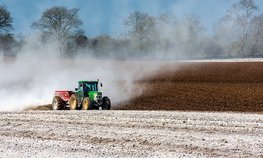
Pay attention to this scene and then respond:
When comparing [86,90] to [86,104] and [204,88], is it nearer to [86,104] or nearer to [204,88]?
[86,104]

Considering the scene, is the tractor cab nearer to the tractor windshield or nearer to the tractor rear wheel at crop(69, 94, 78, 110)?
the tractor windshield

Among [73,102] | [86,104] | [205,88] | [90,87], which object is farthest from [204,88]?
[86,104]

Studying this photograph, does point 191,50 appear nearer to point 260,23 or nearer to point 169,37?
point 169,37

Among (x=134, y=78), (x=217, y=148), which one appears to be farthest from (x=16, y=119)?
(x=134, y=78)

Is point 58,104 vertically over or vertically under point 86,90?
under

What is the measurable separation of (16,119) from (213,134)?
33.0ft

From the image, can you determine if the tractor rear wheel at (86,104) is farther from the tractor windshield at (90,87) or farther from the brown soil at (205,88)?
the brown soil at (205,88)

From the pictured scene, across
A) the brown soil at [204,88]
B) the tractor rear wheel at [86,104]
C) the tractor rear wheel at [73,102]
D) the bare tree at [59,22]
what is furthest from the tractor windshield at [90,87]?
the bare tree at [59,22]

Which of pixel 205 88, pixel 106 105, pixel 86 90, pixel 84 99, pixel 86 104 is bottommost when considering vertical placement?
pixel 106 105

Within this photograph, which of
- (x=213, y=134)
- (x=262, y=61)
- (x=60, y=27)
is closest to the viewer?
(x=213, y=134)

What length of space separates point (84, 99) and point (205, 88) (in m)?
13.6

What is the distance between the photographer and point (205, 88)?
136 feet

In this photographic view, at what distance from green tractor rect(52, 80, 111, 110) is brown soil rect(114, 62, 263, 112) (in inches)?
123

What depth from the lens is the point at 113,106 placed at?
35406 millimetres
